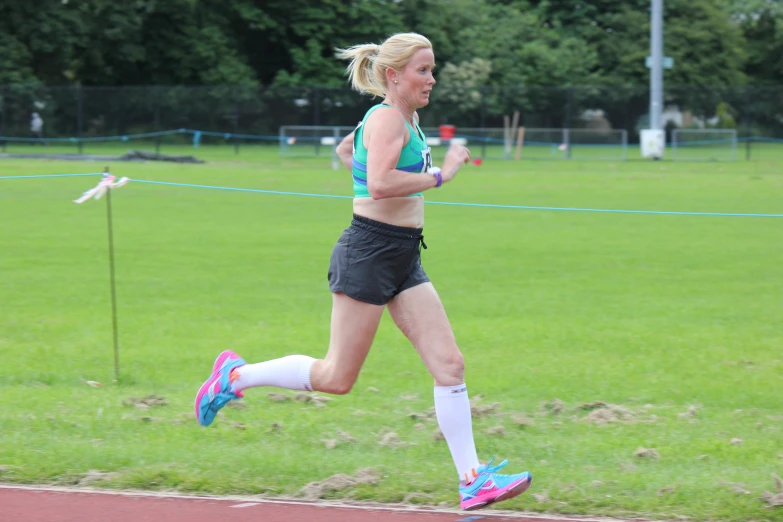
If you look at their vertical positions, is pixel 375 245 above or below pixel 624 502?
above

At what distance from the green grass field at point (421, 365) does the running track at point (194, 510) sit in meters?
0.15

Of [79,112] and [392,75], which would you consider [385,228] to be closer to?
[392,75]

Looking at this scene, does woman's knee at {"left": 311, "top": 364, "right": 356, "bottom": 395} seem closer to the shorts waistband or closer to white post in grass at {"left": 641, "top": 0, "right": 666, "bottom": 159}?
the shorts waistband

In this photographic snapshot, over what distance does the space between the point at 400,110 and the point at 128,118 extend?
4363 centimetres

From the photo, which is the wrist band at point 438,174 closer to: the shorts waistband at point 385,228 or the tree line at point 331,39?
the shorts waistband at point 385,228

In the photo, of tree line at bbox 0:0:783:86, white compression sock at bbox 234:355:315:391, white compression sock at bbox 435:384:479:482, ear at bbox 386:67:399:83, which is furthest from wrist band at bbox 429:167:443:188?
tree line at bbox 0:0:783:86

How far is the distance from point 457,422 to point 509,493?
0.40 meters

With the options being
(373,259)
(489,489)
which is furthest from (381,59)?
(489,489)

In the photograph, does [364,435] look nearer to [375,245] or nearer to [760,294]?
[375,245]

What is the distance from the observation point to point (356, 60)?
512 centimetres

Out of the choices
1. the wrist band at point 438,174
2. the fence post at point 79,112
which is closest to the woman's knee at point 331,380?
the wrist band at point 438,174

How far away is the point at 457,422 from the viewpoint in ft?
16.5

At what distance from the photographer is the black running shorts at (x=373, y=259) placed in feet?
16.3

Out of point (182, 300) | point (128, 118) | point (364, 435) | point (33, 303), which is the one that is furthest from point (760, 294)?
point (128, 118)
